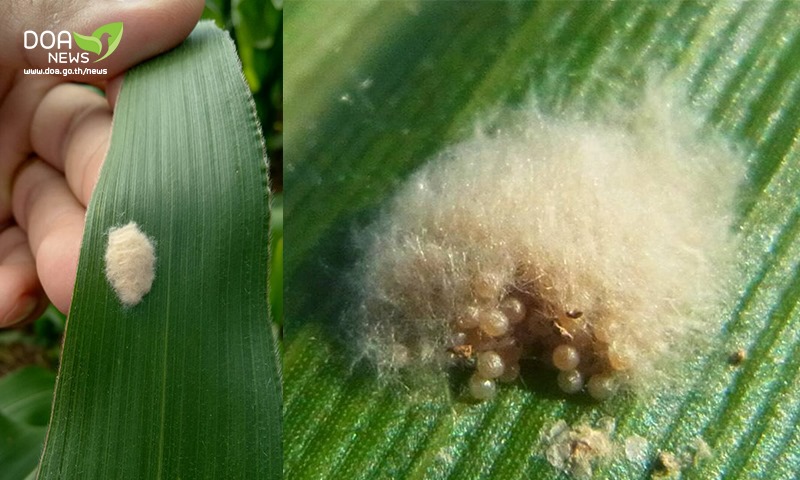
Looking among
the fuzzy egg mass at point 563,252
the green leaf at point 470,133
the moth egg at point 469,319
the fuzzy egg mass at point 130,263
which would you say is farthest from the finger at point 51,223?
the moth egg at point 469,319

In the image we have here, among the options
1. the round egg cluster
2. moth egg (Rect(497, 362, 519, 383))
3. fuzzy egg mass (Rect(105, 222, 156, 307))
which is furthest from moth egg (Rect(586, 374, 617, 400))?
fuzzy egg mass (Rect(105, 222, 156, 307))

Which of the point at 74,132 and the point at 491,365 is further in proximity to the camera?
the point at 74,132

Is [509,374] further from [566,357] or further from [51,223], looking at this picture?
[51,223]

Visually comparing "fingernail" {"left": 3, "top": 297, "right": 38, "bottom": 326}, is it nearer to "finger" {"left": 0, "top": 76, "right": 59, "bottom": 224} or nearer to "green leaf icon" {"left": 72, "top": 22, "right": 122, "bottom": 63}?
"finger" {"left": 0, "top": 76, "right": 59, "bottom": 224}

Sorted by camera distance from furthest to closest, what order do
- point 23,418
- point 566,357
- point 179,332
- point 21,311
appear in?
1. point 23,418
2. point 21,311
3. point 566,357
4. point 179,332

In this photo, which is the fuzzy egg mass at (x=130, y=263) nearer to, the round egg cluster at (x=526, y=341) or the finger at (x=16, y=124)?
the round egg cluster at (x=526, y=341)

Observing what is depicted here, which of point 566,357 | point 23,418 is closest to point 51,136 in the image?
point 23,418

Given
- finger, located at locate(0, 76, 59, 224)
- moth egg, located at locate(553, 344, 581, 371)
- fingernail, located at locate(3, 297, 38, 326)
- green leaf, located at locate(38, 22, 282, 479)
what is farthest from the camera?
finger, located at locate(0, 76, 59, 224)
